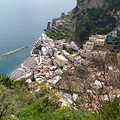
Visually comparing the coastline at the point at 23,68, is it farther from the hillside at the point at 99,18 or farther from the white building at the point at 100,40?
the white building at the point at 100,40

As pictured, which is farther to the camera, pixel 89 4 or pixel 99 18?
pixel 89 4

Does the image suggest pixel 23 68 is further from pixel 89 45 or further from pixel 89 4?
pixel 89 4

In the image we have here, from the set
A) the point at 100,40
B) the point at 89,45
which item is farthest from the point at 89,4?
the point at 89,45

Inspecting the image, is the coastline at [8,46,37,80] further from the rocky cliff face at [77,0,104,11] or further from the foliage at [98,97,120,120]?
the foliage at [98,97,120,120]

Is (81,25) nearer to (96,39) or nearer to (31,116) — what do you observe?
(96,39)

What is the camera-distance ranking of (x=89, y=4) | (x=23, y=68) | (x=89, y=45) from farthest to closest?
(x=89, y=4), (x=23, y=68), (x=89, y=45)

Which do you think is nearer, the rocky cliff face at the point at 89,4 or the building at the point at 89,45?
the building at the point at 89,45

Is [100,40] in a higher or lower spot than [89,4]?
lower

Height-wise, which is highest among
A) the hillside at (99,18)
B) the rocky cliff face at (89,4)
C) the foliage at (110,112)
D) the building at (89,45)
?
the rocky cliff face at (89,4)

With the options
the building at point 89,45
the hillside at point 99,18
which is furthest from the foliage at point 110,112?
→ the hillside at point 99,18
